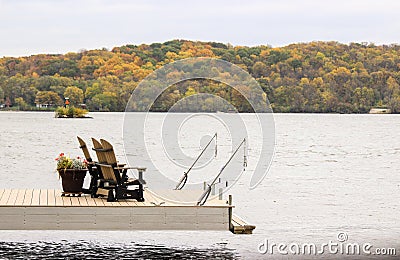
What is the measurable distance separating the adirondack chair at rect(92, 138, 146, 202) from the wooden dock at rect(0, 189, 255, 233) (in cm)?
30

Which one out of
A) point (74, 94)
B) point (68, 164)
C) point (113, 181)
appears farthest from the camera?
point (74, 94)

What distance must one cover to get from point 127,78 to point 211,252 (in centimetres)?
4997

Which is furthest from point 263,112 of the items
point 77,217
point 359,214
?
point 359,214

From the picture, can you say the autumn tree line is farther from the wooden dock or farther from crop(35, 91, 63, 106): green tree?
the wooden dock

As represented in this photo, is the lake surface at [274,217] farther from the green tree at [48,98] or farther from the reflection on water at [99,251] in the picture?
the green tree at [48,98]

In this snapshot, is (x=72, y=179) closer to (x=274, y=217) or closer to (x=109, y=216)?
(x=109, y=216)

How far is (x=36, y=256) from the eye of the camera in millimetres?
13375

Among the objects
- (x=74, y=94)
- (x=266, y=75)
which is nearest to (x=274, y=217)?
(x=266, y=75)

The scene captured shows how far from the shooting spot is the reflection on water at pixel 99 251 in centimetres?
1350

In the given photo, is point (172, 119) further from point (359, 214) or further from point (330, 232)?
point (359, 214)

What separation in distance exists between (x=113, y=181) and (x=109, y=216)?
33.9 inches

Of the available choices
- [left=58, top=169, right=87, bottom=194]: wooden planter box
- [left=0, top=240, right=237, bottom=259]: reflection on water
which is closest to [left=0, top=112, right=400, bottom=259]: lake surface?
[left=0, top=240, right=237, bottom=259]: reflection on water

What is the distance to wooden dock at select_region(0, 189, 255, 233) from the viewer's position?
12.2 meters

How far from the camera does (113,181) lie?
42.9ft
